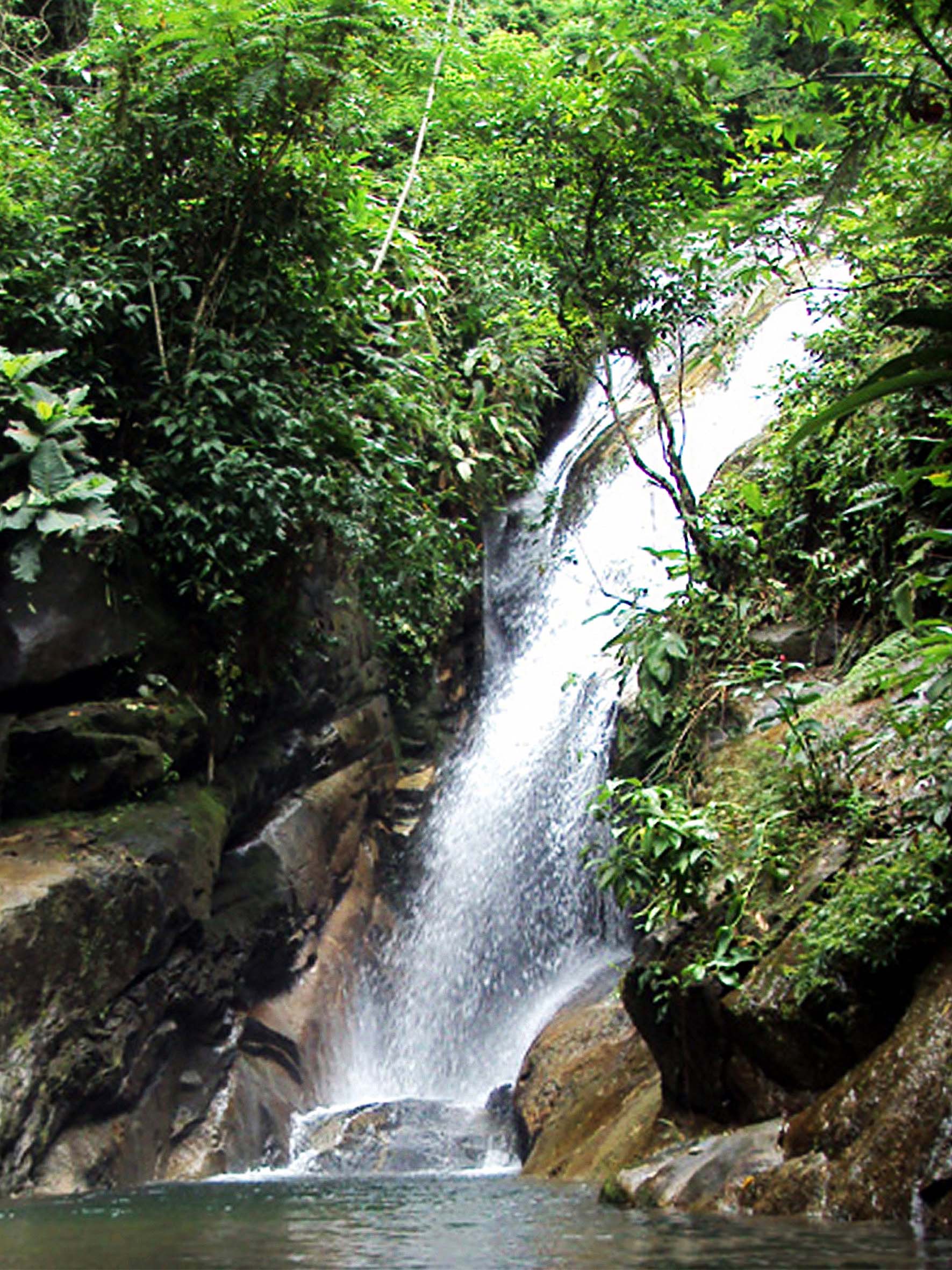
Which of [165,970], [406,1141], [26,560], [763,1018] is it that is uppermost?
[26,560]

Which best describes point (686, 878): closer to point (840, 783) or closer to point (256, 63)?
point (840, 783)

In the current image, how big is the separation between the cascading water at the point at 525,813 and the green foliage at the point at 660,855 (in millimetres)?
2015

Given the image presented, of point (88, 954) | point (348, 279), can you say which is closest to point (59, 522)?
point (88, 954)

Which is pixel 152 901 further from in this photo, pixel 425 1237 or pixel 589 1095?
pixel 425 1237

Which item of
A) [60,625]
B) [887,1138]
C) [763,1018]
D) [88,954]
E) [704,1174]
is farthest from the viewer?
[60,625]

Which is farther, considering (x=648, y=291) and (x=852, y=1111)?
(x=648, y=291)

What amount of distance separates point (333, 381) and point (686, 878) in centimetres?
568

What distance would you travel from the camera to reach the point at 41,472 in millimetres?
7711

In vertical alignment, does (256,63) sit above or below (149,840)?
above

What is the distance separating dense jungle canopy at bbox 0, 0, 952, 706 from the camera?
306 inches

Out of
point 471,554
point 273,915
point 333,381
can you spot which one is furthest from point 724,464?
point 273,915

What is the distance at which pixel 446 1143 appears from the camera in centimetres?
831

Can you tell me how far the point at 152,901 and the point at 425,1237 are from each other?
440cm

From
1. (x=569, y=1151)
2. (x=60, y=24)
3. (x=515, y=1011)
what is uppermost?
(x=60, y=24)
